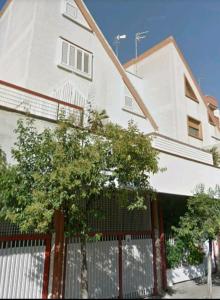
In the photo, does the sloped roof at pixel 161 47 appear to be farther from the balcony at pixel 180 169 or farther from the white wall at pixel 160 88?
the balcony at pixel 180 169

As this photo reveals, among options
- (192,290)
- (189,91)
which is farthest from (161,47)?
(192,290)

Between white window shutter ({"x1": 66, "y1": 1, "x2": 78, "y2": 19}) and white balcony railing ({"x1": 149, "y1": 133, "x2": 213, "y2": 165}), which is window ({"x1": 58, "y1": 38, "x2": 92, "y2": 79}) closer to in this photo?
white window shutter ({"x1": 66, "y1": 1, "x2": 78, "y2": 19})

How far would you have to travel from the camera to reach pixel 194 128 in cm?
2005

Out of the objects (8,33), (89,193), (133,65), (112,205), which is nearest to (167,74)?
(133,65)

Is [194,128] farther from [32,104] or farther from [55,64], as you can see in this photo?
[32,104]

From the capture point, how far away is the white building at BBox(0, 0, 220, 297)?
10703mm

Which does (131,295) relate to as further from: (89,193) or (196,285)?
(89,193)

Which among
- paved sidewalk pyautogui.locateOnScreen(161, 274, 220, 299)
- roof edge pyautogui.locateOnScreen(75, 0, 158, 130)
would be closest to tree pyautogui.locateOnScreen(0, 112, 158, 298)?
paved sidewalk pyautogui.locateOnScreen(161, 274, 220, 299)

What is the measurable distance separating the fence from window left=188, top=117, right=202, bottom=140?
35.6ft

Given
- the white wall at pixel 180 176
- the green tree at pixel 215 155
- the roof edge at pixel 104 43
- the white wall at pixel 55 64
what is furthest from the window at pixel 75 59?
the green tree at pixel 215 155

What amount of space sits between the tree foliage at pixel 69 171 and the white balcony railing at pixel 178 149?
12.4 ft

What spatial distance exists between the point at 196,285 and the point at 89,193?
26.5 feet

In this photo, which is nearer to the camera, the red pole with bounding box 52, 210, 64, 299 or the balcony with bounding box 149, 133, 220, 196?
the red pole with bounding box 52, 210, 64, 299

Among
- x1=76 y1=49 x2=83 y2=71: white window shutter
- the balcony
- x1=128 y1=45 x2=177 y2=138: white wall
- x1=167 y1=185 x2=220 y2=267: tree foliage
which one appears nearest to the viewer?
x1=167 y1=185 x2=220 y2=267: tree foliage
